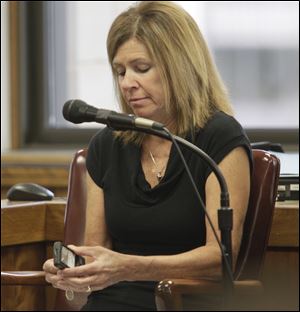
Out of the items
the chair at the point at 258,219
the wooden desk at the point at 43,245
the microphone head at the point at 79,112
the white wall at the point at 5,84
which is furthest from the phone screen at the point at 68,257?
→ the white wall at the point at 5,84

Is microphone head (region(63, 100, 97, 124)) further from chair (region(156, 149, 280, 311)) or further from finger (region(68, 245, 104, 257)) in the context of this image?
chair (region(156, 149, 280, 311))

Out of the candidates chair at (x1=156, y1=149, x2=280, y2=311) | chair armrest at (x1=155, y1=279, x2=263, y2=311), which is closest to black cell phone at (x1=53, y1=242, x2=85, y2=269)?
chair armrest at (x1=155, y1=279, x2=263, y2=311)

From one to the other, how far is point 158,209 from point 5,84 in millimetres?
1757

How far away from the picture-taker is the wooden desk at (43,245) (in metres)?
2.53

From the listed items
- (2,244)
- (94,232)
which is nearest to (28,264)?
(2,244)

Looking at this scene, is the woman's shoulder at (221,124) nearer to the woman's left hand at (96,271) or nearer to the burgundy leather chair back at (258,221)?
the burgundy leather chair back at (258,221)

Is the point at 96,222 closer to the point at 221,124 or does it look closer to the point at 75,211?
the point at 75,211

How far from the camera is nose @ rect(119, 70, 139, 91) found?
2.09 m

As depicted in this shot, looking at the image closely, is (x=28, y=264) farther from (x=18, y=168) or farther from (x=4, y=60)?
(x=4, y=60)

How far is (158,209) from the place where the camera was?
6.82 feet

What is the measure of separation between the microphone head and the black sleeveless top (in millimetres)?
537

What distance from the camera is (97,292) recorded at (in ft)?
7.05

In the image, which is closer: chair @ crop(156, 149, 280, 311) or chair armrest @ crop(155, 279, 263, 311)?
chair armrest @ crop(155, 279, 263, 311)

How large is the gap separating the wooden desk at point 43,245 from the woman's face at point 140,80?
60 cm
